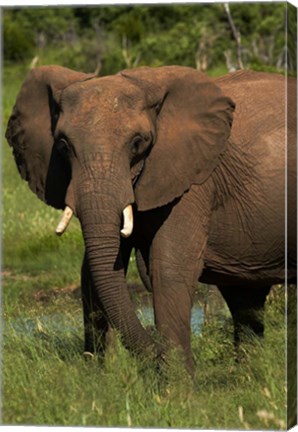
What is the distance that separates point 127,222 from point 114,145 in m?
0.36

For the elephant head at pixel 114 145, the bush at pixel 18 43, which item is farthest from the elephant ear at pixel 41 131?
the bush at pixel 18 43

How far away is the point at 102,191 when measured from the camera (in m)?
8.15

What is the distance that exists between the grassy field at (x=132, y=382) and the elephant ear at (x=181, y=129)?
0.83m

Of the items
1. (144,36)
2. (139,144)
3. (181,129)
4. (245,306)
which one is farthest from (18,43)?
(139,144)

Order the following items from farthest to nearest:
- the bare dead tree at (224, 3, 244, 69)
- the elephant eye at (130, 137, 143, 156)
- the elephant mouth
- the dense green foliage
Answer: the bare dead tree at (224, 3, 244, 69)
the dense green foliage
the elephant eye at (130, 137, 143, 156)
the elephant mouth

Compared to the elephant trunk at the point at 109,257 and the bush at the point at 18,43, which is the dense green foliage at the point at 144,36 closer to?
the bush at the point at 18,43

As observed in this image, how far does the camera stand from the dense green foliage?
9430 millimetres

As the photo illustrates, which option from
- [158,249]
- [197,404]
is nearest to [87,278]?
[158,249]

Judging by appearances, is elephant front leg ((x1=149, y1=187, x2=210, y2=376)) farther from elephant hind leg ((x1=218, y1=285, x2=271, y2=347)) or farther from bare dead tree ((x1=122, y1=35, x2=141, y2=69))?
bare dead tree ((x1=122, y1=35, x2=141, y2=69))

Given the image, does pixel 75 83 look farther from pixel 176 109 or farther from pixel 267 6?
pixel 267 6

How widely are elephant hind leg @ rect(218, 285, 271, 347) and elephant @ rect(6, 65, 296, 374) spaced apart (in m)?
0.41

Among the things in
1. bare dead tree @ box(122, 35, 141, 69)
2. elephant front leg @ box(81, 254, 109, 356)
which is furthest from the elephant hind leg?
bare dead tree @ box(122, 35, 141, 69)

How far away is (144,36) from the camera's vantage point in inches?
471

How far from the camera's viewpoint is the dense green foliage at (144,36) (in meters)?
9.43
